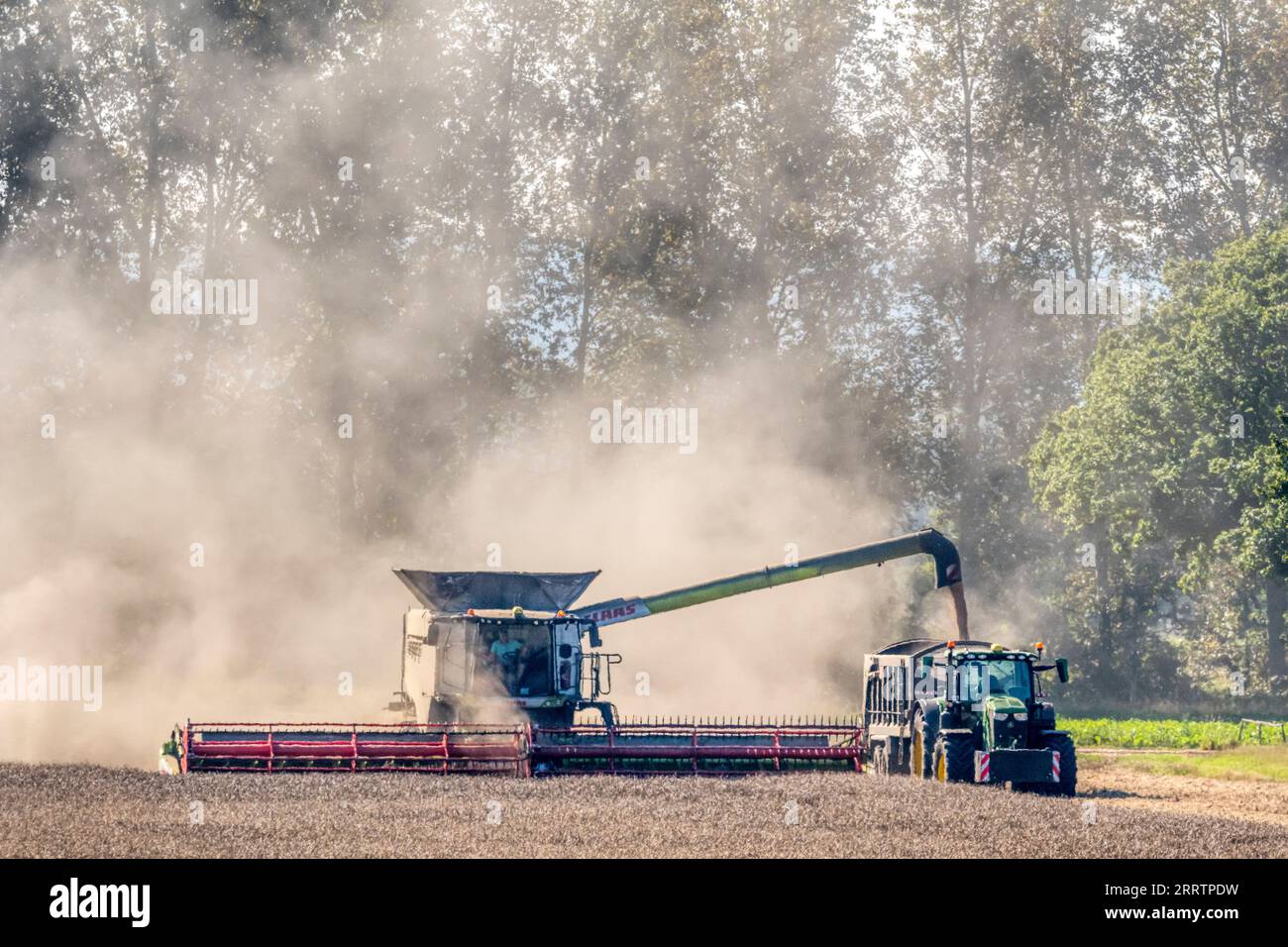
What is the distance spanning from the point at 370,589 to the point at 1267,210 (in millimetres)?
37603

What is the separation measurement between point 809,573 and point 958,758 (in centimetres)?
626

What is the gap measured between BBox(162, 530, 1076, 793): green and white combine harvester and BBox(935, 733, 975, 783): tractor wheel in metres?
0.02

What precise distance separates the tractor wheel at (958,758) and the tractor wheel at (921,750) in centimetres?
54

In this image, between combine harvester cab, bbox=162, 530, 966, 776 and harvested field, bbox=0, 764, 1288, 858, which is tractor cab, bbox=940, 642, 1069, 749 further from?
combine harvester cab, bbox=162, 530, 966, 776

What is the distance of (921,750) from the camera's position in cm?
2636

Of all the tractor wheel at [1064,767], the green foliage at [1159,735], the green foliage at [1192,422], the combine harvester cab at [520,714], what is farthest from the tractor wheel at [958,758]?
the green foliage at [1192,422]

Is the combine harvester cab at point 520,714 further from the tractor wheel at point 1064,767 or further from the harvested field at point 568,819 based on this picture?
the tractor wheel at point 1064,767

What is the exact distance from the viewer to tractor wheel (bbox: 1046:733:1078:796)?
24.5m

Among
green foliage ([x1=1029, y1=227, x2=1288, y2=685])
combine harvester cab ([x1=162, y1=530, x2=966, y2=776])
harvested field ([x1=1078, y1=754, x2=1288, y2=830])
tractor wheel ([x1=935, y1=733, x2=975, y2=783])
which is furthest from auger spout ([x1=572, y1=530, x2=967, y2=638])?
green foliage ([x1=1029, y1=227, x2=1288, y2=685])

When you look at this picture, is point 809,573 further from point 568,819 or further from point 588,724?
Result: point 568,819

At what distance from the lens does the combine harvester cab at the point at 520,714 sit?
83.8 feet

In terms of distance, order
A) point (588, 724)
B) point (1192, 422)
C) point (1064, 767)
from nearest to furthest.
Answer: point (1064, 767) → point (588, 724) → point (1192, 422)

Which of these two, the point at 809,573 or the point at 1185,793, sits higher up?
the point at 809,573

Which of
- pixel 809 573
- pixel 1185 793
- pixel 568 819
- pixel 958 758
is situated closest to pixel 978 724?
pixel 958 758
